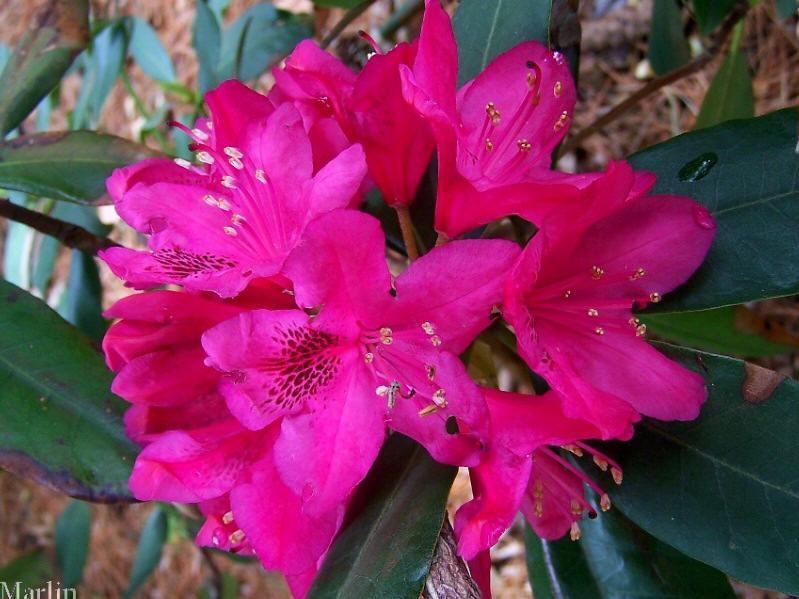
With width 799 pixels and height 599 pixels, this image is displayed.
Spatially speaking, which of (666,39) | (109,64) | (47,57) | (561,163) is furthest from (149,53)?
(666,39)

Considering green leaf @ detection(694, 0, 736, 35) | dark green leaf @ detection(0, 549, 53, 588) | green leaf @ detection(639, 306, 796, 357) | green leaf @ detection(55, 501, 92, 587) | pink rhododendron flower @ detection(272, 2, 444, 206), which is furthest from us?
green leaf @ detection(55, 501, 92, 587)

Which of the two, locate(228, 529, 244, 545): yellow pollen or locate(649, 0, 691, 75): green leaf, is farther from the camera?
locate(649, 0, 691, 75): green leaf

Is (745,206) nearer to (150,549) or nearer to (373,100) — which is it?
(373,100)

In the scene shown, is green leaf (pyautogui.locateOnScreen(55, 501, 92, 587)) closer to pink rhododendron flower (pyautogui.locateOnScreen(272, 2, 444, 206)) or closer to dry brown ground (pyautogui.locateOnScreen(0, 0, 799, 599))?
dry brown ground (pyautogui.locateOnScreen(0, 0, 799, 599))

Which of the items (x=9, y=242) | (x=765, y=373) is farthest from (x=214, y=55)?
(x=765, y=373)

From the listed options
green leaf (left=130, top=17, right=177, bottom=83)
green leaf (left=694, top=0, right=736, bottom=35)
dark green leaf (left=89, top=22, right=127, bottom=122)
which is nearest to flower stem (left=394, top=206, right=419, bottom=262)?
green leaf (left=694, top=0, right=736, bottom=35)

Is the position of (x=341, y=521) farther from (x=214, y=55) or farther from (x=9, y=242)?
(x=9, y=242)
